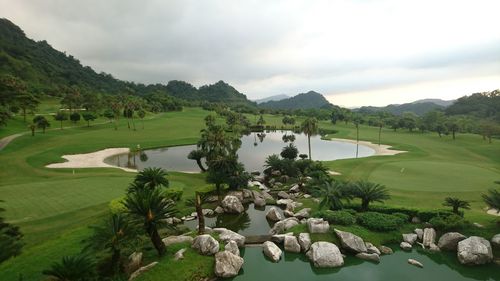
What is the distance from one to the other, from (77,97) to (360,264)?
104 metres

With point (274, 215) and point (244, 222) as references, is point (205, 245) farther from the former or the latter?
point (274, 215)

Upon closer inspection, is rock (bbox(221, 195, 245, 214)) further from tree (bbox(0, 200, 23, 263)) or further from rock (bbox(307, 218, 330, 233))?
tree (bbox(0, 200, 23, 263))

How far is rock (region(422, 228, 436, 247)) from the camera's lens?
24.0 meters

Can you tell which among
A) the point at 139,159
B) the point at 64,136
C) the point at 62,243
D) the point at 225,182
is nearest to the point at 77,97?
the point at 64,136

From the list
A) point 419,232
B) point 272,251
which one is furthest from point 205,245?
point 419,232

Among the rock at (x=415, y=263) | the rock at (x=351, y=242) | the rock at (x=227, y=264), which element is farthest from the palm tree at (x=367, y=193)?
the rock at (x=227, y=264)

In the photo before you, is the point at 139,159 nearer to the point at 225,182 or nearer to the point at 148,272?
the point at 225,182

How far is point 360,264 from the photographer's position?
21531 mm

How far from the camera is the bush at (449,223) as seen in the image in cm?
2433

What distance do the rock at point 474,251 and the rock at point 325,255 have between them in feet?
29.8

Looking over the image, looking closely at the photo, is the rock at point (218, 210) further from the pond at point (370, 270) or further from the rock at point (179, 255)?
the rock at point (179, 255)

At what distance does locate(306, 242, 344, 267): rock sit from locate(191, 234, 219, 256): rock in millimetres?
7296

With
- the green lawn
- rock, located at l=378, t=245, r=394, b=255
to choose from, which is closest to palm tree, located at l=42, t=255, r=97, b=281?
the green lawn

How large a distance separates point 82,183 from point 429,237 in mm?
35679
